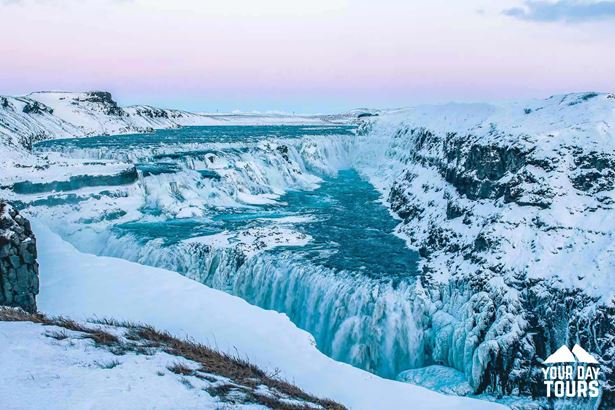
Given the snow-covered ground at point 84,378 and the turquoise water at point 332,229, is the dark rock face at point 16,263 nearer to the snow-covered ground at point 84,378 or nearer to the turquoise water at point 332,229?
the snow-covered ground at point 84,378

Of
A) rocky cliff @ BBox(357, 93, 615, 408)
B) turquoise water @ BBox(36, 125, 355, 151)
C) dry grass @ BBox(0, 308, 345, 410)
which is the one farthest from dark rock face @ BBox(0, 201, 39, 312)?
turquoise water @ BBox(36, 125, 355, 151)

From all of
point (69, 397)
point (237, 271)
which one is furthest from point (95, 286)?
point (237, 271)

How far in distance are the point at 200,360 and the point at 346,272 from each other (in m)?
15.0

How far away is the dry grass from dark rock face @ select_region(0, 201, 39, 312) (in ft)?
13.1

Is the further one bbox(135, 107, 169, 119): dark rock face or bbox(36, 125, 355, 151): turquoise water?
bbox(135, 107, 169, 119): dark rock face

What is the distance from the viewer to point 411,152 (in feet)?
151

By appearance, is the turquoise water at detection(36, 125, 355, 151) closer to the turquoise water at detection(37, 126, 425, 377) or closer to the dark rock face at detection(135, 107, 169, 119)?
the turquoise water at detection(37, 126, 425, 377)

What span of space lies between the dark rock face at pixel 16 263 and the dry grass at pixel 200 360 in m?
4.01

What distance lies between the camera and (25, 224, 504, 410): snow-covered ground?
20.3ft

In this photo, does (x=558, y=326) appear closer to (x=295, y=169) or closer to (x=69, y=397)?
(x=69, y=397)

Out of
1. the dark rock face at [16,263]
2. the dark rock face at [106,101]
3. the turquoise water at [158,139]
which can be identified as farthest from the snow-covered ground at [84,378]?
the dark rock face at [106,101]

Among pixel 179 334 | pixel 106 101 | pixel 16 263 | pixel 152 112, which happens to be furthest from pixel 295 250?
pixel 152 112

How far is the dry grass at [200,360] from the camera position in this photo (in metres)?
6.32

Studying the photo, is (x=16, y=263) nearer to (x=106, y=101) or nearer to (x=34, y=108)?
(x=34, y=108)
